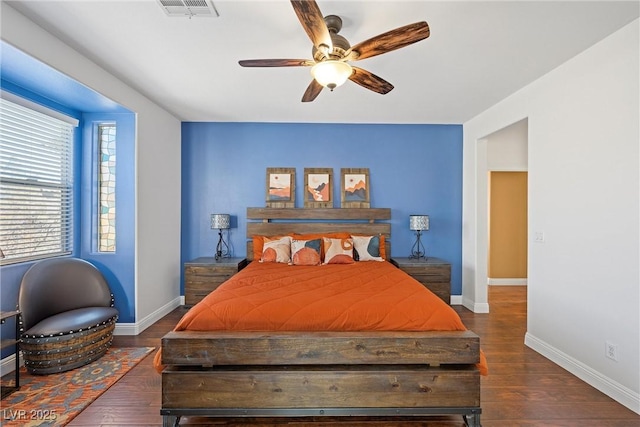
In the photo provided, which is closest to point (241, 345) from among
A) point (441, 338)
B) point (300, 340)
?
point (300, 340)

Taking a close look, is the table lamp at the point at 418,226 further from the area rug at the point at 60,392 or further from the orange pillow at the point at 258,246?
the area rug at the point at 60,392

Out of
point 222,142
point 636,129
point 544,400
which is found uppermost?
point 222,142

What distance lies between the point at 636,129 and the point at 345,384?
2.52 metres

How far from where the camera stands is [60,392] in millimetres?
2133

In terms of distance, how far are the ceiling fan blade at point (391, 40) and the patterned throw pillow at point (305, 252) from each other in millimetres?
2258

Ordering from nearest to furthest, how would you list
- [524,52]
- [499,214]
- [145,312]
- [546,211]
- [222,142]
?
[524,52], [546,211], [145,312], [222,142], [499,214]

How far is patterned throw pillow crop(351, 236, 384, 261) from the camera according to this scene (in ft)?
12.5

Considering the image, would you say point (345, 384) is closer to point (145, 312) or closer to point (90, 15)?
point (145, 312)

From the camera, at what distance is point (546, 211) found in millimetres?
2725

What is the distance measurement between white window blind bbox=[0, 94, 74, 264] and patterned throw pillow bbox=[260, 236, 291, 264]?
79.9 inches

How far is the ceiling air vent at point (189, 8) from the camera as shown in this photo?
70.2 inches

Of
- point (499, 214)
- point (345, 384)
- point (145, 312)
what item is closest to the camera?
point (345, 384)

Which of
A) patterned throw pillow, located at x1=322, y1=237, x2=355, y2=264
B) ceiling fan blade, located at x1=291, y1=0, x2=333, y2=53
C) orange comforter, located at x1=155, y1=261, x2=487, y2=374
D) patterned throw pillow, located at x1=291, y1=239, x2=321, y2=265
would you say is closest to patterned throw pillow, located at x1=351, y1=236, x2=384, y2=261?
patterned throw pillow, located at x1=322, y1=237, x2=355, y2=264

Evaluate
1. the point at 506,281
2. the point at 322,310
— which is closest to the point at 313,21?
the point at 322,310
